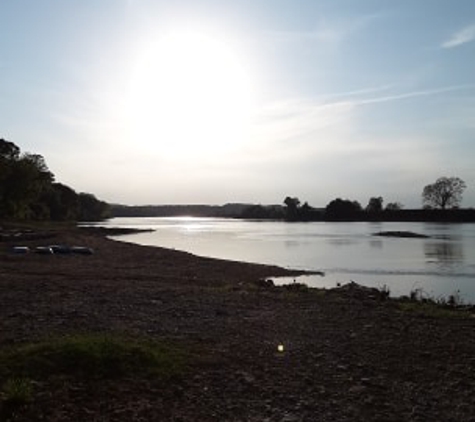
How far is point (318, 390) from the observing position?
26.7ft

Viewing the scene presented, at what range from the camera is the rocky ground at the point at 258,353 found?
728 cm

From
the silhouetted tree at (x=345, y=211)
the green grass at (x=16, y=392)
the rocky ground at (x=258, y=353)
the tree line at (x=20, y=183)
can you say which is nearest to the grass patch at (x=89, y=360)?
the rocky ground at (x=258, y=353)

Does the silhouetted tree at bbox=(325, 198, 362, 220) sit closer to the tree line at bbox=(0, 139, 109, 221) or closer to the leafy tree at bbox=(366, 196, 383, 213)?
the leafy tree at bbox=(366, 196, 383, 213)

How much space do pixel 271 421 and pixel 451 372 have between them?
3576 mm

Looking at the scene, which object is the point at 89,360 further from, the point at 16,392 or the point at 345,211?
the point at 345,211

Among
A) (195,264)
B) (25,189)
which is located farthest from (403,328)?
(25,189)

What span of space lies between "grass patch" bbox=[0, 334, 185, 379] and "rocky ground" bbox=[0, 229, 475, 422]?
25 centimetres

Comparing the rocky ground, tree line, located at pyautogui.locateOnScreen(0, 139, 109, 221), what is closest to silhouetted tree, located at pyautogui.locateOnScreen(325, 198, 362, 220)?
tree line, located at pyautogui.locateOnScreen(0, 139, 109, 221)

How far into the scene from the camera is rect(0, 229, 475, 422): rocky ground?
23.9 feet

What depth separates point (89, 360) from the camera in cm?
858

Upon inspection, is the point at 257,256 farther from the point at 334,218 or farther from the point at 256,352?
the point at 334,218

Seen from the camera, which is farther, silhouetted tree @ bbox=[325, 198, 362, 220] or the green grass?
silhouetted tree @ bbox=[325, 198, 362, 220]

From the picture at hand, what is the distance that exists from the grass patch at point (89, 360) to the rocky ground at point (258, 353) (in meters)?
0.25

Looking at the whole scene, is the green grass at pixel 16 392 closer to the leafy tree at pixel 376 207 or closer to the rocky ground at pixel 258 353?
the rocky ground at pixel 258 353
